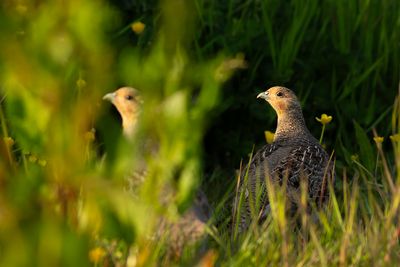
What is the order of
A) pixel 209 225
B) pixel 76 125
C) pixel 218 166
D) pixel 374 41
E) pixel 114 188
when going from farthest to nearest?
pixel 374 41 → pixel 218 166 → pixel 209 225 → pixel 76 125 → pixel 114 188

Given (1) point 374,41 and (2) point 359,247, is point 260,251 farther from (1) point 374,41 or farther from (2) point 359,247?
(1) point 374,41

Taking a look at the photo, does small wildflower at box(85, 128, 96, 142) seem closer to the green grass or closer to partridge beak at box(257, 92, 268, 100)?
the green grass

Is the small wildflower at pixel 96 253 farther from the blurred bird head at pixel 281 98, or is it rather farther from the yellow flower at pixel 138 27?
the blurred bird head at pixel 281 98

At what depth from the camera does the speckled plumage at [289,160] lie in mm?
5238

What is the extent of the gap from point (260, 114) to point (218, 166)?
449mm

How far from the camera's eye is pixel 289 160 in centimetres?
560

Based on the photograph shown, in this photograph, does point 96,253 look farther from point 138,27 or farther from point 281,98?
point 281,98

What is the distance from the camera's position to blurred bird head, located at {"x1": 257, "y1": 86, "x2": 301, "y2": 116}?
628cm

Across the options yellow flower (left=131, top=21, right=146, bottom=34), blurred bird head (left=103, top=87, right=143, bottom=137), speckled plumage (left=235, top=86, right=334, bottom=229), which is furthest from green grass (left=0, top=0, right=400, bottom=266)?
yellow flower (left=131, top=21, right=146, bottom=34)

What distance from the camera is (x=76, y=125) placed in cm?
244

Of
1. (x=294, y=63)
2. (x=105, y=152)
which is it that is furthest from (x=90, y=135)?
(x=294, y=63)

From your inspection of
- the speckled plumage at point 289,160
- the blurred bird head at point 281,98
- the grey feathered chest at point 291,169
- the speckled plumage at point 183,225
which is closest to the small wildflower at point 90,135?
the speckled plumage at point 183,225

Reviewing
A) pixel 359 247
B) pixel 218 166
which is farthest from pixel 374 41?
pixel 359 247

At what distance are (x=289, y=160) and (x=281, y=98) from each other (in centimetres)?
78
